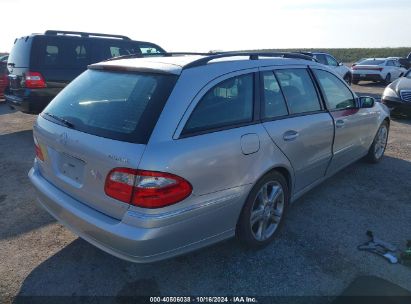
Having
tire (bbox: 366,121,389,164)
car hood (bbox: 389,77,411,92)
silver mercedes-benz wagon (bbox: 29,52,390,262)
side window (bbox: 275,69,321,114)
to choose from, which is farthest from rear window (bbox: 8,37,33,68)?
car hood (bbox: 389,77,411,92)

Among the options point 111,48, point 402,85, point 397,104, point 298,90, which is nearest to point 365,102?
point 298,90

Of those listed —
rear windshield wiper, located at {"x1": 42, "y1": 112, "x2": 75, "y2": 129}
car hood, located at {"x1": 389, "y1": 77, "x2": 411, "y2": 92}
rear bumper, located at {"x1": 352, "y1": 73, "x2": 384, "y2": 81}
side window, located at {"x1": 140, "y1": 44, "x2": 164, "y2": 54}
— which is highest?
side window, located at {"x1": 140, "y1": 44, "x2": 164, "y2": 54}

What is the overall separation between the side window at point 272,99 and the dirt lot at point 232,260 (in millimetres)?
1200

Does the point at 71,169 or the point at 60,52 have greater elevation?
the point at 60,52

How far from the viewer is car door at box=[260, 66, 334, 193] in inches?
124

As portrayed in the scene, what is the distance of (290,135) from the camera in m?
3.26

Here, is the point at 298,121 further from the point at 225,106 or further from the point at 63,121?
the point at 63,121

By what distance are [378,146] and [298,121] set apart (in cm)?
276

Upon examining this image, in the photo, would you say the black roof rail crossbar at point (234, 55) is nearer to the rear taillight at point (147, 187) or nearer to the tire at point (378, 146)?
the rear taillight at point (147, 187)

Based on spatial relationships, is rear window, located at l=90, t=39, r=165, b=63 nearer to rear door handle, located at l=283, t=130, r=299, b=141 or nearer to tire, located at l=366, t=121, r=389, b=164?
tire, located at l=366, t=121, r=389, b=164

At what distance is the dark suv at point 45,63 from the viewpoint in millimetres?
6891

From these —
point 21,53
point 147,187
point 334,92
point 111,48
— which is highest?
point 111,48

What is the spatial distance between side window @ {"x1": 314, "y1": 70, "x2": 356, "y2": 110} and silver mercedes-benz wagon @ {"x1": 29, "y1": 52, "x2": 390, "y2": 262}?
53cm

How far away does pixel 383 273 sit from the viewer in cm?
291
